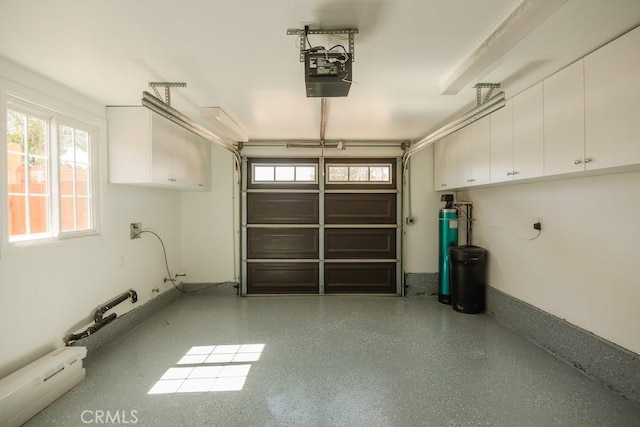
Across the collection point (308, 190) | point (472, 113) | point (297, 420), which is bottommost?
point (297, 420)

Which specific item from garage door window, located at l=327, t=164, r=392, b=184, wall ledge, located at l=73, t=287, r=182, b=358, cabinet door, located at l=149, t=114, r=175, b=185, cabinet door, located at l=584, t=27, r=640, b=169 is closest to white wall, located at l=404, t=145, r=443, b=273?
garage door window, located at l=327, t=164, r=392, b=184

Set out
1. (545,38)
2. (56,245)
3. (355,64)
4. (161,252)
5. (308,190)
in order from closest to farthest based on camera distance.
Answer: (545,38) → (355,64) → (56,245) → (161,252) → (308,190)

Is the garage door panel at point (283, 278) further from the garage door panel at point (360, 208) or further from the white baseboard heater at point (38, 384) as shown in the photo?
the white baseboard heater at point (38, 384)

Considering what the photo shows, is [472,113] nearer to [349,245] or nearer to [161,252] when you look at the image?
[349,245]

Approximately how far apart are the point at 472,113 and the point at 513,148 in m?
0.72

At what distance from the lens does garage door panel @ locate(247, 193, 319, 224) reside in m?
4.39

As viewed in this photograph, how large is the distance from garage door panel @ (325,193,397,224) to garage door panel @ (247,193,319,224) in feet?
0.88

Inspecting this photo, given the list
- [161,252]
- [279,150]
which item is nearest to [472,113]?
[279,150]

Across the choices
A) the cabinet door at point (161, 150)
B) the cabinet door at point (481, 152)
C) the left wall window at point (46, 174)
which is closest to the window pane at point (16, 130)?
the left wall window at point (46, 174)

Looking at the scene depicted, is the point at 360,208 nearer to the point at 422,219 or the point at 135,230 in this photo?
the point at 422,219

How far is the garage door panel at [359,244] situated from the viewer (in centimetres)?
440

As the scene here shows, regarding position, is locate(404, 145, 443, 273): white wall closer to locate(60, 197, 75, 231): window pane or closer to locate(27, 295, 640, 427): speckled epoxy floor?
locate(27, 295, 640, 427): speckled epoxy floor

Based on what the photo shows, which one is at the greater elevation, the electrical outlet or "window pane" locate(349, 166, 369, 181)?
"window pane" locate(349, 166, 369, 181)

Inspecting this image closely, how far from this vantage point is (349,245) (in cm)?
440
